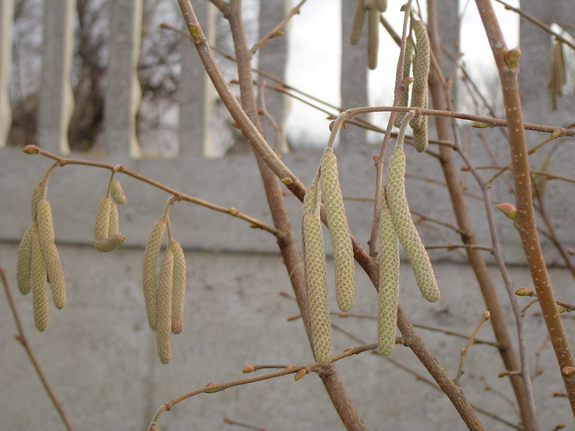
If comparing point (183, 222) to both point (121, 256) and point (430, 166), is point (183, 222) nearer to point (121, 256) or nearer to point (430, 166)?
point (121, 256)

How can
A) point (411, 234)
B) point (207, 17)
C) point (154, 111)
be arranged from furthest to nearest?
point (154, 111) → point (207, 17) → point (411, 234)

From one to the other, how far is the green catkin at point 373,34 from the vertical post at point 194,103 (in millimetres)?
993

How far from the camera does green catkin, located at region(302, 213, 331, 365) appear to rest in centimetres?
48

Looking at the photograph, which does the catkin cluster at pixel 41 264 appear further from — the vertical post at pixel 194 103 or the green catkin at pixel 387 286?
the vertical post at pixel 194 103

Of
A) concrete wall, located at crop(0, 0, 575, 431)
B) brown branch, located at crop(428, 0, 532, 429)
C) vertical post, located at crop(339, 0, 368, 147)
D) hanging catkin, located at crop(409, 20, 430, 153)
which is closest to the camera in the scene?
hanging catkin, located at crop(409, 20, 430, 153)

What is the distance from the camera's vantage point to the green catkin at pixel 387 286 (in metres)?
0.48

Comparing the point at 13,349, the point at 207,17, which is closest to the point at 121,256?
the point at 13,349

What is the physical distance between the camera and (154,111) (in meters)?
6.69

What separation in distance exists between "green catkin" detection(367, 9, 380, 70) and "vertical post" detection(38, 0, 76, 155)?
4.48 feet

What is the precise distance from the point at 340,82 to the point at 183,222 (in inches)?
24.8

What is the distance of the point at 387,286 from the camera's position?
1.61ft

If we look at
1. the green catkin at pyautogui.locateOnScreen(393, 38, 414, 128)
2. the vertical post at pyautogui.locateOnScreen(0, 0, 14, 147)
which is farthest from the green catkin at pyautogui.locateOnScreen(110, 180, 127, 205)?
the vertical post at pyautogui.locateOnScreen(0, 0, 14, 147)

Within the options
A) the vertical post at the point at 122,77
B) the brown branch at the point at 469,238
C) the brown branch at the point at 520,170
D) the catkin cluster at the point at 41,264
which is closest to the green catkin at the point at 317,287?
the brown branch at the point at 520,170

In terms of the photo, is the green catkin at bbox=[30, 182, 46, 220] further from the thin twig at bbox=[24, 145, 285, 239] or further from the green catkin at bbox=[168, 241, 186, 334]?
the green catkin at bbox=[168, 241, 186, 334]
